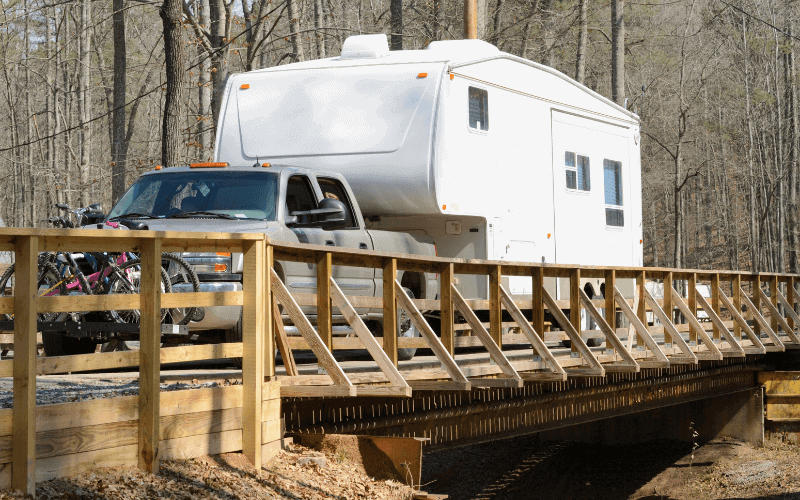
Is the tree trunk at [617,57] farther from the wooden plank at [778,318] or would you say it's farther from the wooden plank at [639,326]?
the wooden plank at [639,326]

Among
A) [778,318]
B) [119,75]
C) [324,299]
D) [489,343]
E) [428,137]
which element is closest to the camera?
[324,299]

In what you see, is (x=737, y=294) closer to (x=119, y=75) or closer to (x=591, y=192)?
(x=591, y=192)

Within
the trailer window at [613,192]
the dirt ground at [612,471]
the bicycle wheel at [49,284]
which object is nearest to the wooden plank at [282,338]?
the bicycle wheel at [49,284]

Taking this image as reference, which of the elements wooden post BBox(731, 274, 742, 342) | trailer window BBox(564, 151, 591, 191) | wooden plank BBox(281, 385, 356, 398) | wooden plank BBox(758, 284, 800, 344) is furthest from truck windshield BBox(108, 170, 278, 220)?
wooden plank BBox(758, 284, 800, 344)

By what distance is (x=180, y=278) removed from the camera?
7.81 meters

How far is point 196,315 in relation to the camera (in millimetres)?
7941

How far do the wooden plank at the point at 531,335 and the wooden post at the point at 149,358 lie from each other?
3979 mm

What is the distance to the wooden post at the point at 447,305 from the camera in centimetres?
870

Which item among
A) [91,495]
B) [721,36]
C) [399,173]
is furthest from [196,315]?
[721,36]

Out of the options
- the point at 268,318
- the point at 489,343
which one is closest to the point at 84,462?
the point at 268,318

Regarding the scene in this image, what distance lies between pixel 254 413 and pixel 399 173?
480 cm

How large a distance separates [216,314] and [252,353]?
161cm

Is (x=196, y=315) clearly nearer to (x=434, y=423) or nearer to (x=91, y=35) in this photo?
(x=434, y=423)

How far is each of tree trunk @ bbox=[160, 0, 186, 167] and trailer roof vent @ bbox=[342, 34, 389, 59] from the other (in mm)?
4520
